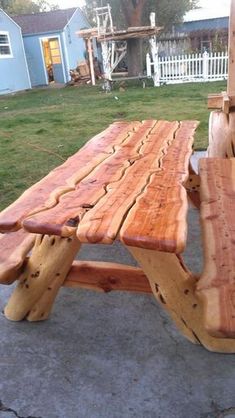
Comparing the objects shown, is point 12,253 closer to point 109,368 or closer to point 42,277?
point 42,277

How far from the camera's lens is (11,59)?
17781mm

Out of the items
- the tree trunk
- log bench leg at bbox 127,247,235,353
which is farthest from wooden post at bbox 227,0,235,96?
the tree trunk

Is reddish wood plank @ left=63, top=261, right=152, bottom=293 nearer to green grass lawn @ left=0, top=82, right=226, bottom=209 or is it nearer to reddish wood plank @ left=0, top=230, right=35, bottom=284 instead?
reddish wood plank @ left=0, top=230, right=35, bottom=284

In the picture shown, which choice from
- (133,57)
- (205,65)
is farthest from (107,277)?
(133,57)

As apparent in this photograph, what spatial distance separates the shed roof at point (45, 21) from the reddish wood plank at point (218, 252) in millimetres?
19897

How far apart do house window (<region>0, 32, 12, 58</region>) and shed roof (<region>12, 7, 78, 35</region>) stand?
246cm

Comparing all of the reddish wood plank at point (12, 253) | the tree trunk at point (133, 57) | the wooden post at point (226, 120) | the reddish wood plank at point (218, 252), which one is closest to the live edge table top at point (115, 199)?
the reddish wood plank at point (218, 252)

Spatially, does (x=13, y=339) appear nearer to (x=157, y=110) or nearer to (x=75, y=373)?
(x=75, y=373)

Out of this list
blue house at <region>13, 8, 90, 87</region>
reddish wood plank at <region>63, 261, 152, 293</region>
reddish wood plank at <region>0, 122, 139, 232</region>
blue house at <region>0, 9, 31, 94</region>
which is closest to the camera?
reddish wood plank at <region>0, 122, 139, 232</region>

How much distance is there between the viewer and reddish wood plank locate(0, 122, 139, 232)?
1462mm

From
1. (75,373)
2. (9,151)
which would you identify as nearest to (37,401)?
(75,373)

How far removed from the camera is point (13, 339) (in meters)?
1.99

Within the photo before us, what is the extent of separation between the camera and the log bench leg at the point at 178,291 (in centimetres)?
161

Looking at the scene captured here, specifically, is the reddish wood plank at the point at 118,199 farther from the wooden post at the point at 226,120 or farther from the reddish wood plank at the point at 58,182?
the wooden post at the point at 226,120
